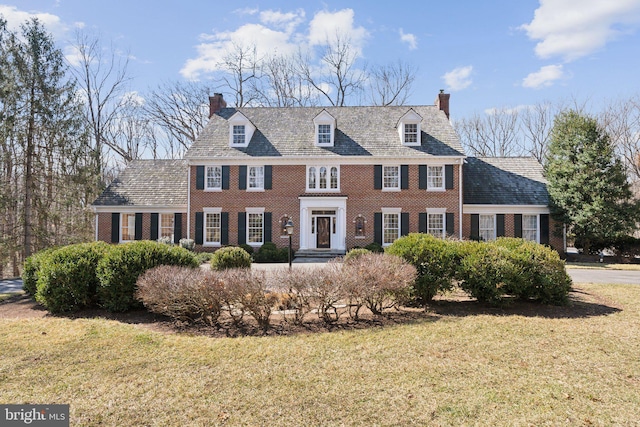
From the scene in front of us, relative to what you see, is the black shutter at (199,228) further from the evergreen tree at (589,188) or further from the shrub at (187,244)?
the evergreen tree at (589,188)

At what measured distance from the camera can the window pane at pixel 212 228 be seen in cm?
2114

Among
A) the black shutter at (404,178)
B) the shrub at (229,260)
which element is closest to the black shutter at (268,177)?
the black shutter at (404,178)

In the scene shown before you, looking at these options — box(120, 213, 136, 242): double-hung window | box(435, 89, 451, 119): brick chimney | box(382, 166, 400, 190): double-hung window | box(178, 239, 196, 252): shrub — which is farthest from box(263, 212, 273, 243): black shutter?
box(435, 89, 451, 119): brick chimney

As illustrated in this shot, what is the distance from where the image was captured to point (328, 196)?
20.5 metres

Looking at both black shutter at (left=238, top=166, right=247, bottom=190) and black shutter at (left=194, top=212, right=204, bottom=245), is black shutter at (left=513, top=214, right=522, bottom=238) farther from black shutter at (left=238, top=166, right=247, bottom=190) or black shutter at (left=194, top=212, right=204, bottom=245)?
black shutter at (left=194, top=212, right=204, bottom=245)

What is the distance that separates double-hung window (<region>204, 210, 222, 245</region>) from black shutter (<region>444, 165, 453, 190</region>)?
12919 millimetres

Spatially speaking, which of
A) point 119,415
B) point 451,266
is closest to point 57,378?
point 119,415

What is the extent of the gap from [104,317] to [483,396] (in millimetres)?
7482

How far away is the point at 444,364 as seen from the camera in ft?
16.7

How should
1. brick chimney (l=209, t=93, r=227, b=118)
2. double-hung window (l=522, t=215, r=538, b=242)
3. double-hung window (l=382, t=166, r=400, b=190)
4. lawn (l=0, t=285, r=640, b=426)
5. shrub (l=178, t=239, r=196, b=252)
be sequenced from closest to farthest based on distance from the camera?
lawn (l=0, t=285, r=640, b=426), shrub (l=178, t=239, r=196, b=252), double-hung window (l=382, t=166, r=400, b=190), double-hung window (l=522, t=215, r=538, b=242), brick chimney (l=209, t=93, r=227, b=118)

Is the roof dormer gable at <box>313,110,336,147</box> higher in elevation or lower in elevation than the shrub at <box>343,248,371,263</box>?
higher

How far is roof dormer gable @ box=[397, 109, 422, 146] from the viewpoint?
21062 mm

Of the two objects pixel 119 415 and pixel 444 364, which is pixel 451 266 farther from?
pixel 119 415

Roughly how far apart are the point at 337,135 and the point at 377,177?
366 cm
